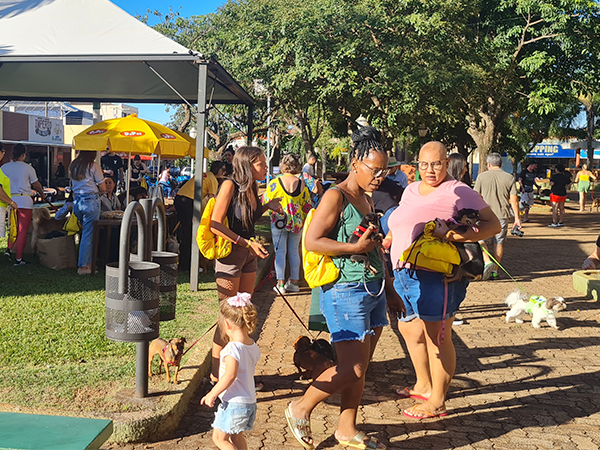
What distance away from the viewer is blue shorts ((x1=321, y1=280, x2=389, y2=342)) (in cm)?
367

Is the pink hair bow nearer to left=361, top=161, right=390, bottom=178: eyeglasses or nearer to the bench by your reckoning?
the bench

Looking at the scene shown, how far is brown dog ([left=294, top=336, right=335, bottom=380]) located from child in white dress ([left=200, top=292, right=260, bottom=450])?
1.36 m

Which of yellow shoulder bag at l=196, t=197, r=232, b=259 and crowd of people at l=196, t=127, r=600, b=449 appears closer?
crowd of people at l=196, t=127, r=600, b=449

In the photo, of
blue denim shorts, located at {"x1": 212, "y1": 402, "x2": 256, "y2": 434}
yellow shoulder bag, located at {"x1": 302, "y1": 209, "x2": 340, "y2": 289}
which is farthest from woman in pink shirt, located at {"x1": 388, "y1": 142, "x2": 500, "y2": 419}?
blue denim shorts, located at {"x1": 212, "y1": 402, "x2": 256, "y2": 434}

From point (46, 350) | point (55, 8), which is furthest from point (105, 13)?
point (46, 350)

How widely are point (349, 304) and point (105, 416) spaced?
66.1 inches

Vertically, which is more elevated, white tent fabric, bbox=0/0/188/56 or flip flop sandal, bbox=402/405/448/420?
white tent fabric, bbox=0/0/188/56

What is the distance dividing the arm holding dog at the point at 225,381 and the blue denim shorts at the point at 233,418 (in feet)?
0.42

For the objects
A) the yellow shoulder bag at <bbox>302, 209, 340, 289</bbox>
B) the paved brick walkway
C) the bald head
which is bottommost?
the paved brick walkway

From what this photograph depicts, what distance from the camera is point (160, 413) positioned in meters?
3.96

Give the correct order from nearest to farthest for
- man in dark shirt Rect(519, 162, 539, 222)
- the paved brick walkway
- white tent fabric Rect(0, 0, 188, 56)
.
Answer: the paved brick walkway → white tent fabric Rect(0, 0, 188, 56) → man in dark shirt Rect(519, 162, 539, 222)

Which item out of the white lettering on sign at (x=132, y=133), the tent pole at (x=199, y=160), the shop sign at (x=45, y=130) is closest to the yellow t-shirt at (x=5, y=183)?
the white lettering on sign at (x=132, y=133)

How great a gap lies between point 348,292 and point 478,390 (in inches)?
80.6

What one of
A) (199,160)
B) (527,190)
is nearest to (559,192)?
(527,190)
